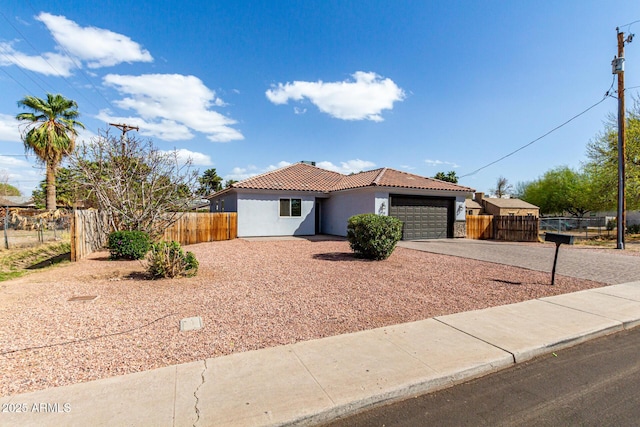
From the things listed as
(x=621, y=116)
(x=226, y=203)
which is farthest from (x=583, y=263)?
(x=226, y=203)

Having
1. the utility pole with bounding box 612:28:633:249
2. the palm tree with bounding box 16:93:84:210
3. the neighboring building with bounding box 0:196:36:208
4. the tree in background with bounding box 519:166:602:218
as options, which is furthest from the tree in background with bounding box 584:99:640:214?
the neighboring building with bounding box 0:196:36:208

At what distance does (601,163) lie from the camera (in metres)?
21.5

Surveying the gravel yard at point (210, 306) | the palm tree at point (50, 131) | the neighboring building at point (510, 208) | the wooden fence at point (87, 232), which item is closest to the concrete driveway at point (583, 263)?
the gravel yard at point (210, 306)

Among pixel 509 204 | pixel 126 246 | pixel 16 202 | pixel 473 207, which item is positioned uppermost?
pixel 509 204

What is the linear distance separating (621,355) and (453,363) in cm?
238

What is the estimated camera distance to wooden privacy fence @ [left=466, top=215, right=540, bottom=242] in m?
18.4

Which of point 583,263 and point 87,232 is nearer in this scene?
point 583,263

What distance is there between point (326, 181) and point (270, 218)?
5.24m

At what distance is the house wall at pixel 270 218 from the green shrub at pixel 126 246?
7.58 metres

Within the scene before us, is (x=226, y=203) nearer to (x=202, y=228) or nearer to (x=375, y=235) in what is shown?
(x=202, y=228)

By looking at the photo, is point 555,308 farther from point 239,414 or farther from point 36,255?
point 36,255

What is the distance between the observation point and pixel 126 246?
10.1 m

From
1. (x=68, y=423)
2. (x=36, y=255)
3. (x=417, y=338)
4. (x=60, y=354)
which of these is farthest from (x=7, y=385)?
(x=36, y=255)

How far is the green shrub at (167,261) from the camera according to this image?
23.7 ft
